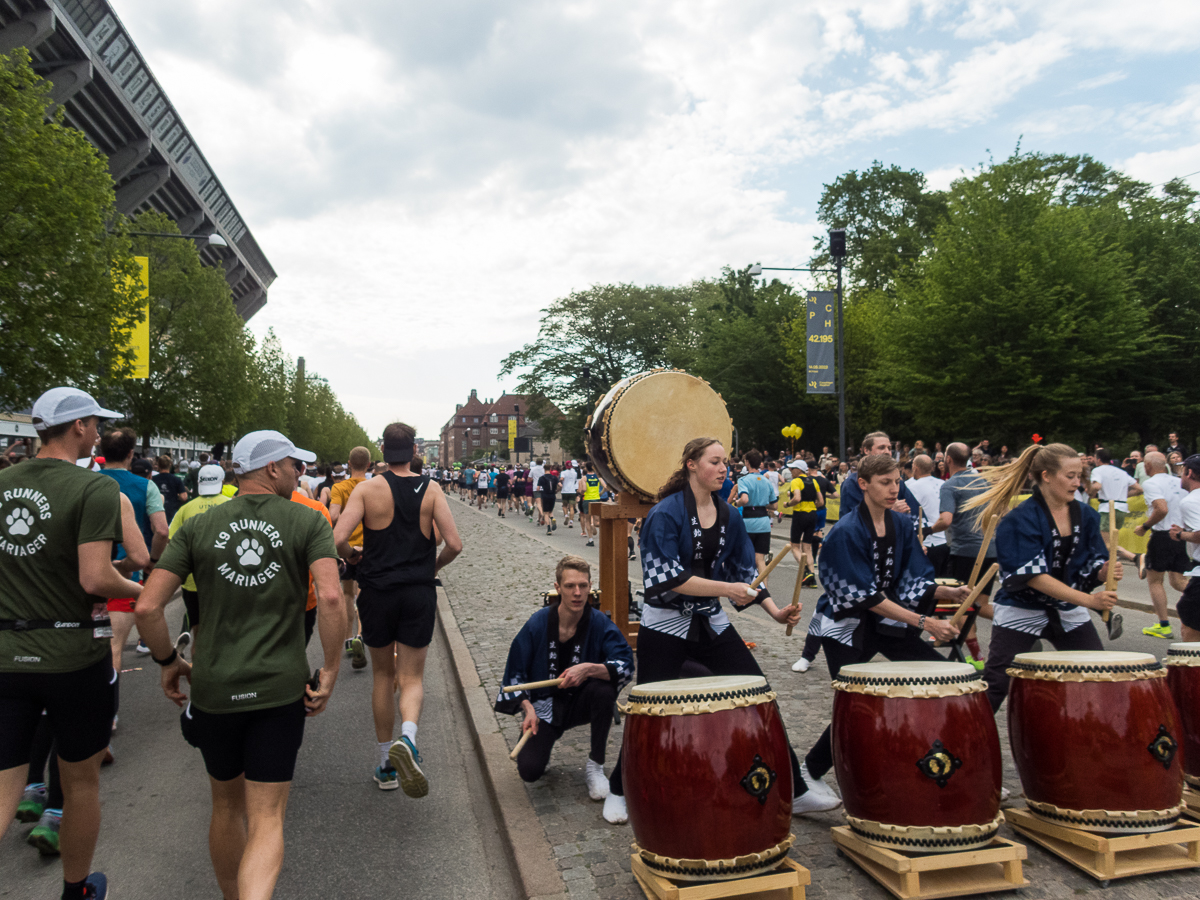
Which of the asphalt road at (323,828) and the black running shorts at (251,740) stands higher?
the black running shorts at (251,740)

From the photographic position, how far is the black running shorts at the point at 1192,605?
5.46 metres

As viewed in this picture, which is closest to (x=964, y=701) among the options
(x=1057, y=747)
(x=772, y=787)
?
(x=1057, y=747)

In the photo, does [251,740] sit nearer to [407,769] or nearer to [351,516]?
[407,769]

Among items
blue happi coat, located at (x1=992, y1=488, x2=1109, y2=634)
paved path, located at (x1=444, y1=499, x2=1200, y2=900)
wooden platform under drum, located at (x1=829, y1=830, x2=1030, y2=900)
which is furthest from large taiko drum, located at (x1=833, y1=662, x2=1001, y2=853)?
blue happi coat, located at (x1=992, y1=488, x2=1109, y2=634)

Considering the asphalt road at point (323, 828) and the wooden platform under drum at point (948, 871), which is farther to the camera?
the asphalt road at point (323, 828)

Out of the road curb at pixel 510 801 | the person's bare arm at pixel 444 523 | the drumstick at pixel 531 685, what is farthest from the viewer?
the person's bare arm at pixel 444 523

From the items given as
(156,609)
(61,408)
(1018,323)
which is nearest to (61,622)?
(156,609)

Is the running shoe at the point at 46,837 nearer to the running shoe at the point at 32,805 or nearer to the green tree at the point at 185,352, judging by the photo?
the running shoe at the point at 32,805

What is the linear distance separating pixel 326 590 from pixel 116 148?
42.0 meters

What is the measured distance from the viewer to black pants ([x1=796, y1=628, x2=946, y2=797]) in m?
4.07

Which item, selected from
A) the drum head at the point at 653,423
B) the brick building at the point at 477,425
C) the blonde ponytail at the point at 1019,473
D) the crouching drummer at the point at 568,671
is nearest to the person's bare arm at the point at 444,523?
the crouching drummer at the point at 568,671

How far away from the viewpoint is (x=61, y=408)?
3322mm

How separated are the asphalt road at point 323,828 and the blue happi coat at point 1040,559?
107 inches

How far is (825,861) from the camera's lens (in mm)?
3676
